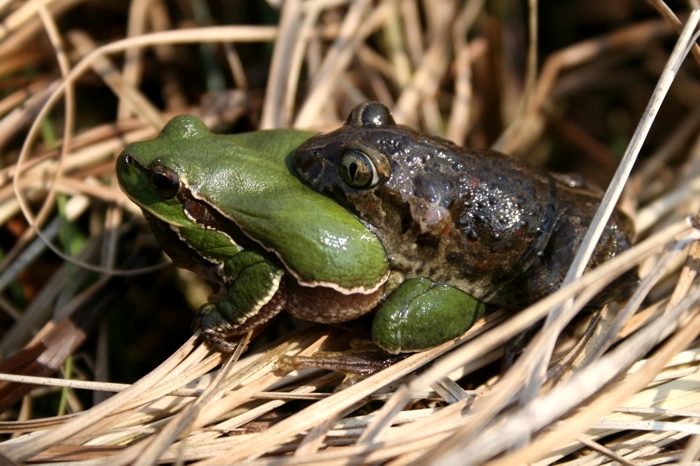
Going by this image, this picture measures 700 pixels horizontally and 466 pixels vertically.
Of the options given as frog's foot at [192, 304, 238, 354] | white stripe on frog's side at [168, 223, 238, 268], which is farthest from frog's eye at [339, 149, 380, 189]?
frog's foot at [192, 304, 238, 354]

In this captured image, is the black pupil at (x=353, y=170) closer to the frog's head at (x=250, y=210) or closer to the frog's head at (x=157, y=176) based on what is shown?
the frog's head at (x=250, y=210)

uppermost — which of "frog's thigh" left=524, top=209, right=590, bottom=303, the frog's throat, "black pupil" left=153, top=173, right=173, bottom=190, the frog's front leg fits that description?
"frog's thigh" left=524, top=209, right=590, bottom=303

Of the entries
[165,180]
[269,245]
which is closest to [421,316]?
[269,245]

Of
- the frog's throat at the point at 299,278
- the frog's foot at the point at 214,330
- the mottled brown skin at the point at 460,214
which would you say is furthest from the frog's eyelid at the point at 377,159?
the frog's foot at the point at 214,330

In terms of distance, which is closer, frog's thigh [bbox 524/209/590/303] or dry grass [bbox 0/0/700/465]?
dry grass [bbox 0/0/700/465]

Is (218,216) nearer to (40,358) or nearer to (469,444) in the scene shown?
(40,358)

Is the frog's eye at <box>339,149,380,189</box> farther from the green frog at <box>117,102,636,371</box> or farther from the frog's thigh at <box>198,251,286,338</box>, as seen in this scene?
the frog's thigh at <box>198,251,286,338</box>
